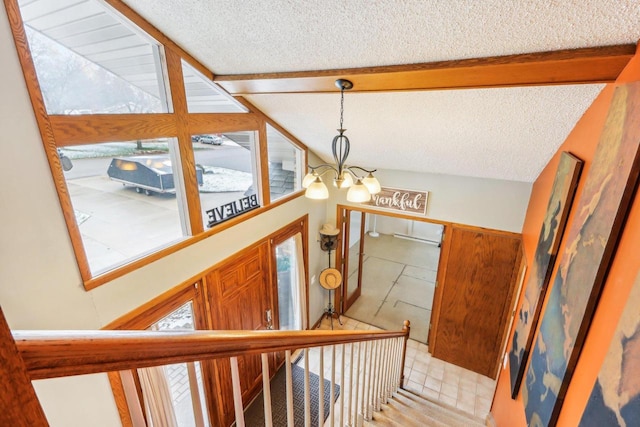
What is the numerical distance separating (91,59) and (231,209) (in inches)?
62.0

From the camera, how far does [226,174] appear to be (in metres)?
3.06

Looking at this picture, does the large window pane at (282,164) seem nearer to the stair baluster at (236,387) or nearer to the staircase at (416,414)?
the staircase at (416,414)

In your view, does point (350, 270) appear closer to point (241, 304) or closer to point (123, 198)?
point (241, 304)

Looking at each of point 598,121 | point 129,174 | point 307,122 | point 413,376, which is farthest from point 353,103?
point 413,376

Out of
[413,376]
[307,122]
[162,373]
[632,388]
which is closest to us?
[632,388]

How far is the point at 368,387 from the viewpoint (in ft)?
7.53

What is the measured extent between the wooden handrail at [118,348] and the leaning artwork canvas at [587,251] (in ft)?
4.16

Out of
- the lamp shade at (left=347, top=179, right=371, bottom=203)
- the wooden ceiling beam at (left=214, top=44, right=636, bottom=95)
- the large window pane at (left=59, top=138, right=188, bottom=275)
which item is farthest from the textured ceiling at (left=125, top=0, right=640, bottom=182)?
the large window pane at (left=59, top=138, right=188, bottom=275)

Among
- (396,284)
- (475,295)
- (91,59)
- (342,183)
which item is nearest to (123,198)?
(91,59)

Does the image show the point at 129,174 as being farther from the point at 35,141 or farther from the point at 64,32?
the point at 64,32

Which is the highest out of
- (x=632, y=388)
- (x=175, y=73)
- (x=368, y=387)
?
(x=175, y=73)

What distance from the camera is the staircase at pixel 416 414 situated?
2498 millimetres

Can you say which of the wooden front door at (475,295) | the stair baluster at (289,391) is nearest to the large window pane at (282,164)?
the wooden front door at (475,295)

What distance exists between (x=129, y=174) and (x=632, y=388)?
2.74 metres
